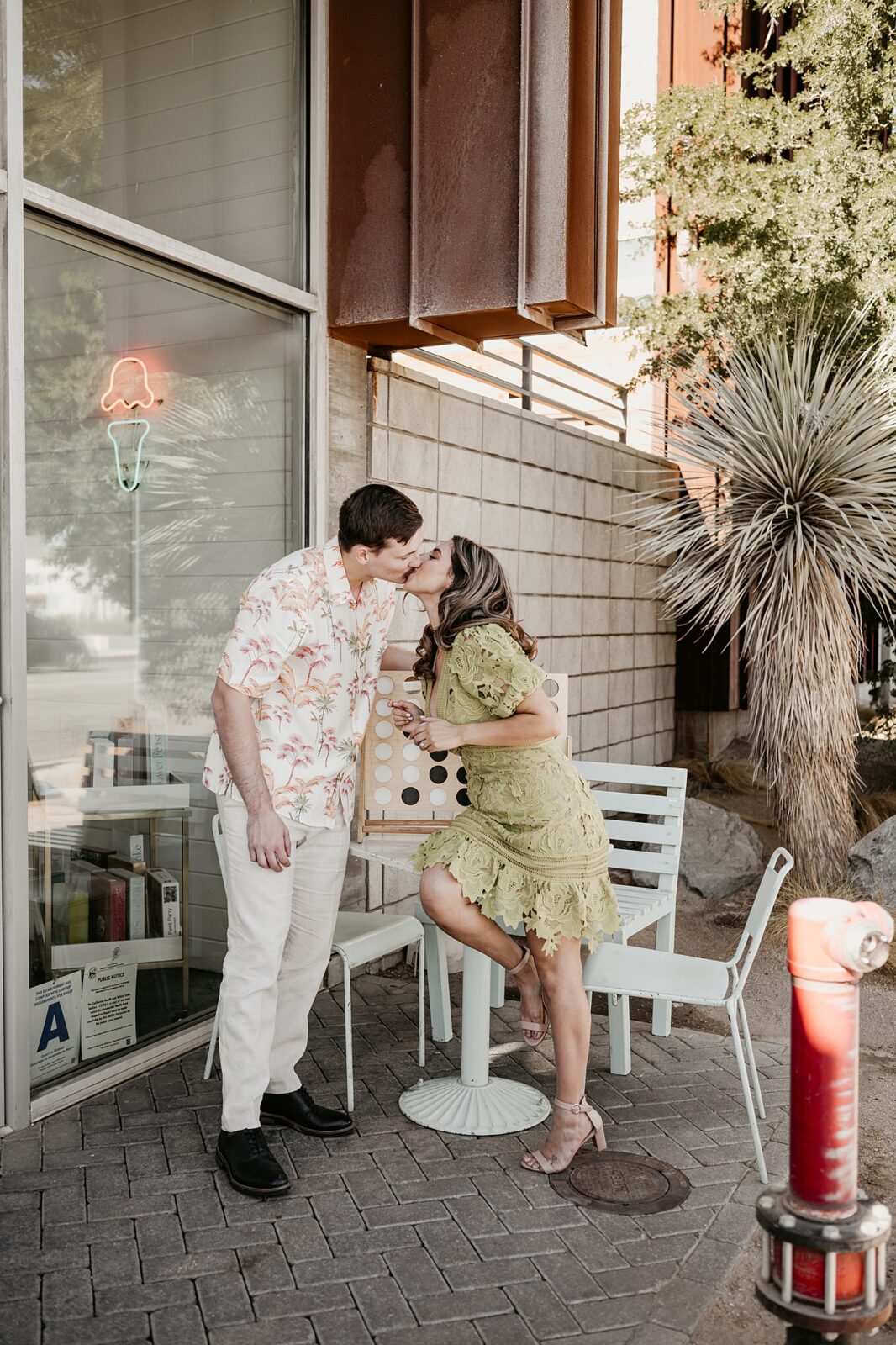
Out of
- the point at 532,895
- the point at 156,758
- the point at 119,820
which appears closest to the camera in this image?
the point at 532,895

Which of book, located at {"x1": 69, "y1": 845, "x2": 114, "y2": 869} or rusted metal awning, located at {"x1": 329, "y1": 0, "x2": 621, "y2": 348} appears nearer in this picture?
book, located at {"x1": 69, "y1": 845, "x2": 114, "y2": 869}

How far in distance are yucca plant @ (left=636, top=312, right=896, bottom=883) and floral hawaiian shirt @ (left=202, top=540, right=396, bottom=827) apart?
362 centimetres

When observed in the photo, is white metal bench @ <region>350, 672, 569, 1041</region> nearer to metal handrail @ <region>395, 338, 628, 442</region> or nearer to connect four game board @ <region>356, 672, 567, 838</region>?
connect four game board @ <region>356, 672, 567, 838</region>

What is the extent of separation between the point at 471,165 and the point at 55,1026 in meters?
3.59

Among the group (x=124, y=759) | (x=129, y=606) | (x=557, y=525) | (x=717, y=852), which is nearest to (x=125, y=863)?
(x=124, y=759)

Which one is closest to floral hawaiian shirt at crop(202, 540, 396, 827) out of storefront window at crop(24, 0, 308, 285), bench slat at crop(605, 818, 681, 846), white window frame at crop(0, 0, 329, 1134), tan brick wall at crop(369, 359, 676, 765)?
white window frame at crop(0, 0, 329, 1134)

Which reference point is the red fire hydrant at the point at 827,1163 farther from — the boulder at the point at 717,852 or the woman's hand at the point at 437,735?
the boulder at the point at 717,852

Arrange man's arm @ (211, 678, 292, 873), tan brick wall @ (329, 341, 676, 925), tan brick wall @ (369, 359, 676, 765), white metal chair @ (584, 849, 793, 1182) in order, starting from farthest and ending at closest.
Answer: tan brick wall @ (369, 359, 676, 765) → tan brick wall @ (329, 341, 676, 925) → white metal chair @ (584, 849, 793, 1182) → man's arm @ (211, 678, 292, 873)

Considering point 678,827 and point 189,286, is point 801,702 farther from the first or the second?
point 189,286

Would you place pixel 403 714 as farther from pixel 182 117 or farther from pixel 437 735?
pixel 182 117

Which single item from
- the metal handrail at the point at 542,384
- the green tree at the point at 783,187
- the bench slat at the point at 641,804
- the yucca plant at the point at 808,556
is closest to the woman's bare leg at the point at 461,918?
the bench slat at the point at 641,804

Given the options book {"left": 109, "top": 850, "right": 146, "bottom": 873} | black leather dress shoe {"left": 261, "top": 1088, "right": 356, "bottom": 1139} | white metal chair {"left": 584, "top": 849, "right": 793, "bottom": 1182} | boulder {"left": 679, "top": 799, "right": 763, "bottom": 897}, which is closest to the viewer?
white metal chair {"left": 584, "top": 849, "right": 793, "bottom": 1182}

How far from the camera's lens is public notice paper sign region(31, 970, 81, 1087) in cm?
373

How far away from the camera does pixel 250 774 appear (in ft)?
10.4
